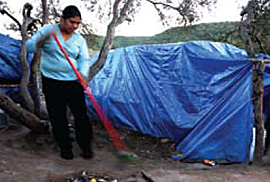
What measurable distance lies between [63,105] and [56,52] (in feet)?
1.79

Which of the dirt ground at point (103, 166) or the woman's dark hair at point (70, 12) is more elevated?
the woman's dark hair at point (70, 12)

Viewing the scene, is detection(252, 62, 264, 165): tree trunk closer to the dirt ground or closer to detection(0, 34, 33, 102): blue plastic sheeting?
the dirt ground

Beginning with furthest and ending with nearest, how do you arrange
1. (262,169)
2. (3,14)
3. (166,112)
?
(3,14), (166,112), (262,169)

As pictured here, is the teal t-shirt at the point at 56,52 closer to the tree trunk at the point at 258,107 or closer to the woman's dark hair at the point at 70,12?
the woman's dark hair at the point at 70,12

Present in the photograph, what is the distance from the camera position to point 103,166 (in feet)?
10.3

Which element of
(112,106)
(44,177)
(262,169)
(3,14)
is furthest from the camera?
(112,106)

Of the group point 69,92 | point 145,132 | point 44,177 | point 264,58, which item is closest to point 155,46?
point 145,132

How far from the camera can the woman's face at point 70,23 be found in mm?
2330

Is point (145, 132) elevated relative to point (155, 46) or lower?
lower

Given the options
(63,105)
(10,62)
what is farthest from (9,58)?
(63,105)

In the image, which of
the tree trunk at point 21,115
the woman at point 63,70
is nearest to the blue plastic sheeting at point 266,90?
the woman at point 63,70

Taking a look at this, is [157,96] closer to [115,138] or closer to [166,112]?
[166,112]

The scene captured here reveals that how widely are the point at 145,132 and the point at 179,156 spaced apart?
3.72 ft

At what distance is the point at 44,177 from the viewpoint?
2586 millimetres
